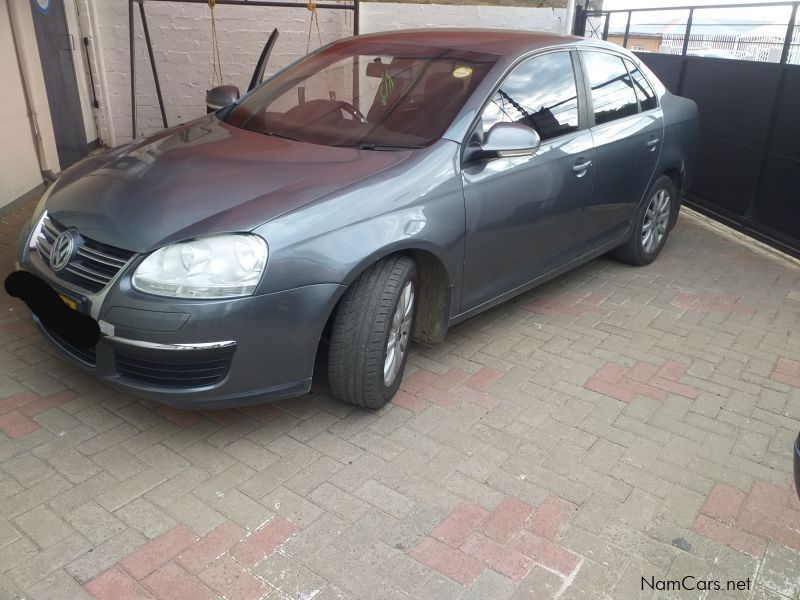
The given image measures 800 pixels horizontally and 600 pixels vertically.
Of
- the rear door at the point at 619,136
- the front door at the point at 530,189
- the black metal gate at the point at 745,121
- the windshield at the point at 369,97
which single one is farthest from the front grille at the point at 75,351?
the black metal gate at the point at 745,121

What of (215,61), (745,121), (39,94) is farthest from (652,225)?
(39,94)

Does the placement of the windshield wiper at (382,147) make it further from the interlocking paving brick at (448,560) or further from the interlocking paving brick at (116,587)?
the interlocking paving brick at (116,587)

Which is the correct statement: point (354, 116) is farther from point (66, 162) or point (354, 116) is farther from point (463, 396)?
point (66, 162)

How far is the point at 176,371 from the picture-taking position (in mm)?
2691

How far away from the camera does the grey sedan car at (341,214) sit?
266 centimetres

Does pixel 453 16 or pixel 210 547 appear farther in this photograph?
pixel 453 16

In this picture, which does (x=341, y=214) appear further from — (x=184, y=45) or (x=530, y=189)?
(x=184, y=45)

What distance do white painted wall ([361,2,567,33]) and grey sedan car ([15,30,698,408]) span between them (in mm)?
4162

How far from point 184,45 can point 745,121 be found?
588 cm

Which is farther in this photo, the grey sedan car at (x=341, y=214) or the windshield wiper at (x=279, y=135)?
the windshield wiper at (x=279, y=135)

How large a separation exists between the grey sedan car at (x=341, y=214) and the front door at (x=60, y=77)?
333 cm

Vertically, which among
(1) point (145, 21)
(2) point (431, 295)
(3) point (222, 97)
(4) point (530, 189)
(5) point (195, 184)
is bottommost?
(2) point (431, 295)

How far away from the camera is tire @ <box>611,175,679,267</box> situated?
5160 mm

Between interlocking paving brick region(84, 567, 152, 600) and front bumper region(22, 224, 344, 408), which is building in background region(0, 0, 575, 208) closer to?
front bumper region(22, 224, 344, 408)
